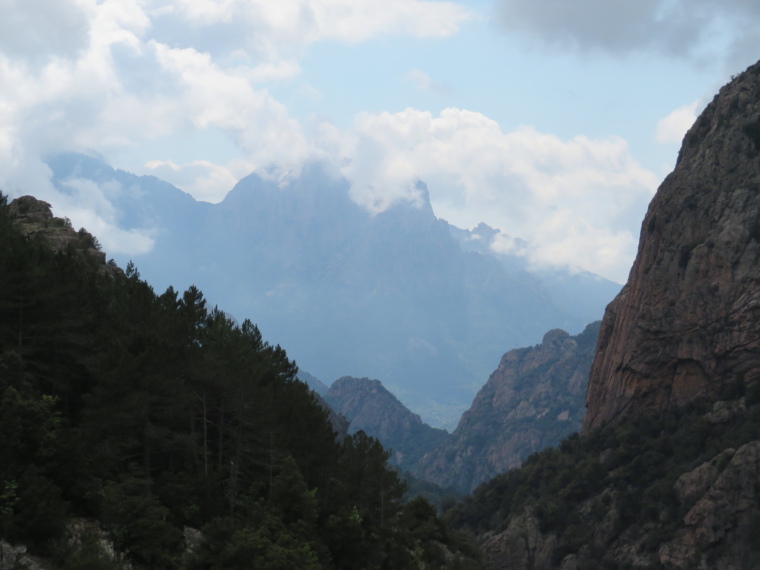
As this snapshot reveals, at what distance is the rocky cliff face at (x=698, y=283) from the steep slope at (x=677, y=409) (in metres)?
0.18

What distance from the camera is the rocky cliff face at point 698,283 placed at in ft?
335

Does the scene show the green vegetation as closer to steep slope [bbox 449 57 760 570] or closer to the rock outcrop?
steep slope [bbox 449 57 760 570]

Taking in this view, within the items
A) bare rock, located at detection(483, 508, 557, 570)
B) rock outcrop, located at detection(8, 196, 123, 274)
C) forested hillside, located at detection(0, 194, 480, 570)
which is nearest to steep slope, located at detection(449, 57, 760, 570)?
bare rock, located at detection(483, 508, 557, 570)

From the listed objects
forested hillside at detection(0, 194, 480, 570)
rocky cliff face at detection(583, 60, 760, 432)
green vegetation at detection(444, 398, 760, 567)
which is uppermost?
rocky cliff face at detection(583, 60, 760, 432)

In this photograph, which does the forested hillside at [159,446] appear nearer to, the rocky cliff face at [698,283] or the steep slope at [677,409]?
the steep slope at [677,409]

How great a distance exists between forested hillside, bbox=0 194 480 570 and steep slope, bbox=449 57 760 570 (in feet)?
140

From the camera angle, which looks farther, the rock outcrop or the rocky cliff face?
the rocky cliff face

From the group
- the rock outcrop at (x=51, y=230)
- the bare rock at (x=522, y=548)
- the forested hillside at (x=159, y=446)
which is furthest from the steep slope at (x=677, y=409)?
the rock outcrop at (x=51, y=230)

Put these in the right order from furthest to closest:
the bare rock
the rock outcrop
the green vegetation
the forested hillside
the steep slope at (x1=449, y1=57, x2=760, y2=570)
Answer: the bare rock, the green vegetation, the steep slope at (x1=449, y1=57, x2=760, y2=570), the rock outcrop, the forested hillside

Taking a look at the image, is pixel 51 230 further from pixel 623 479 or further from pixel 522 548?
pixel 623 479

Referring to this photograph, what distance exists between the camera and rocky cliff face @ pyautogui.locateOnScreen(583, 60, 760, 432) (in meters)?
102

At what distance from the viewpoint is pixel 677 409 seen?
107750mm

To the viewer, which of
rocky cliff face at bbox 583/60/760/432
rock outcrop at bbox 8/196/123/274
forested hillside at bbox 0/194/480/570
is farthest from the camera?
rocky cliff face at bbox 583/60/760/432

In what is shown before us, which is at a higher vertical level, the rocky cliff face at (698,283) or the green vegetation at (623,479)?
the rocky cliff face at (698,283)
